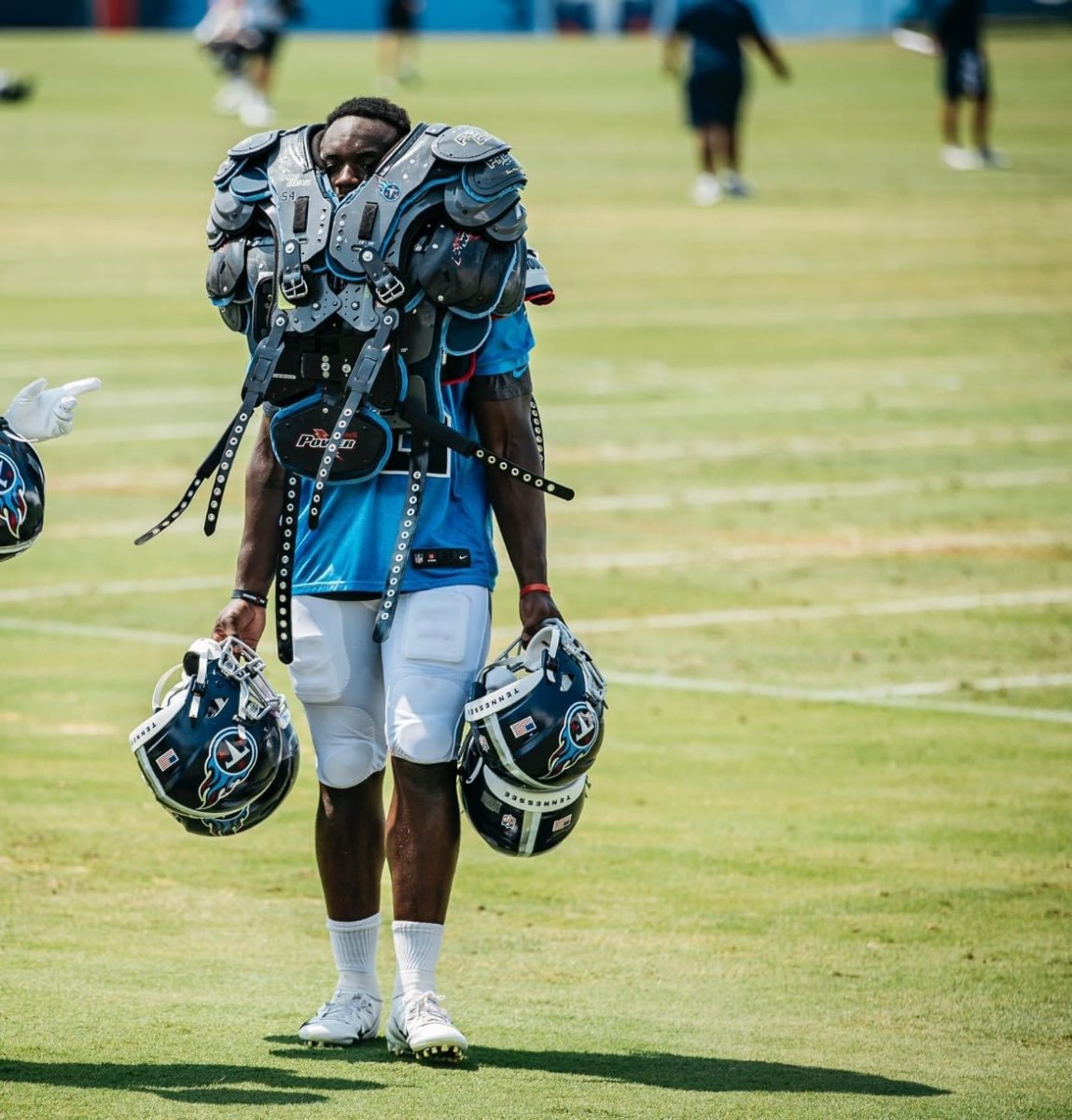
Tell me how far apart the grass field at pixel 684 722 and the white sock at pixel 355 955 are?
22 centimetres

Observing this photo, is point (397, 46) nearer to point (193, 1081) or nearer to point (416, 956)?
point (416, 956)

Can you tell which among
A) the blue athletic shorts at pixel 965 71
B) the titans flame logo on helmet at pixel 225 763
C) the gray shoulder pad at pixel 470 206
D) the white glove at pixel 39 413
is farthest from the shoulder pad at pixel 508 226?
the blue athletic shorts at pixel 965 71

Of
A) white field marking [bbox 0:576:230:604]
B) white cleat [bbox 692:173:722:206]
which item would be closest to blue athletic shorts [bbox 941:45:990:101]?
white cleat [bbox 692:173:722:206]

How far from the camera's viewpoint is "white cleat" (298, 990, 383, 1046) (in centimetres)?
632

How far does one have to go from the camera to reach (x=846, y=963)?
7238 mm

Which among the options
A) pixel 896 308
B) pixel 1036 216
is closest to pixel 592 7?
pixel 1036 216

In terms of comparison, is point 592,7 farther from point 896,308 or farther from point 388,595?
point 388,595

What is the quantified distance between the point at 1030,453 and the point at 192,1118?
40.1ft

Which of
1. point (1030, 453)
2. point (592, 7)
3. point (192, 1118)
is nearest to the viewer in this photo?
point (192, 1118)

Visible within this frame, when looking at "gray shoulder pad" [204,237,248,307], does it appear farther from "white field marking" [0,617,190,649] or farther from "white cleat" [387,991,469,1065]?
"white field marking" [0,617,190,649]

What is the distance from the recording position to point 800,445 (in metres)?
17.1

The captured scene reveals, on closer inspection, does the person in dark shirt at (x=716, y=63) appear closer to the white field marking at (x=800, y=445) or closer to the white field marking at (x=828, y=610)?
the white field marking at (x=800, y=445)

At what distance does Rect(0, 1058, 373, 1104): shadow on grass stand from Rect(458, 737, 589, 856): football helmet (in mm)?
738

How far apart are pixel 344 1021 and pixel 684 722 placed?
4199 mm
